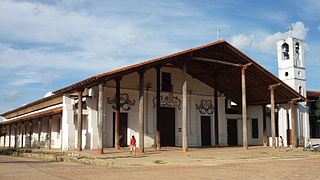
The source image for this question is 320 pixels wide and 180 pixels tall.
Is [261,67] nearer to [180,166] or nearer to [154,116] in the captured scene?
[154,116]

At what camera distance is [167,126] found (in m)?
25.2

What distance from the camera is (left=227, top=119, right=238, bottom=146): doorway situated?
2933 centimetres

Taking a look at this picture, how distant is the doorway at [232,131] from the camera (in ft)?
96.2

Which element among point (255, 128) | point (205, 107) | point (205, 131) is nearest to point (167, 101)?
point (205, 107)

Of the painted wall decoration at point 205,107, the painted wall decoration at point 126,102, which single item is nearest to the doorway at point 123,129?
the painted wall decoration at point 126,102

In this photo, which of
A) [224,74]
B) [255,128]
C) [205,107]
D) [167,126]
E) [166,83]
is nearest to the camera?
[167,126]

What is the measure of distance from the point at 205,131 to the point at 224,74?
4707 mm

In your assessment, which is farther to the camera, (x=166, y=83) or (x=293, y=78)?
(x=293, y=78)

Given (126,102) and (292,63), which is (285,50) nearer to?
(292,63)

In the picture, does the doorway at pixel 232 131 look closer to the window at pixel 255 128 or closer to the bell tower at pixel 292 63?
the window at pixel 255 128

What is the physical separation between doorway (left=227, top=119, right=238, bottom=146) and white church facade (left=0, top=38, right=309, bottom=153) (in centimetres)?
8

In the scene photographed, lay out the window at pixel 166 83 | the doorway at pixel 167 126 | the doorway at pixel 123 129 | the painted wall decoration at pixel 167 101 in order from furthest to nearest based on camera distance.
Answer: the window at pixel 166 83 < the painted wall decoration at pixel 167 101 < the doorway at pixel 167 126 < the doorway at pixel 123 129

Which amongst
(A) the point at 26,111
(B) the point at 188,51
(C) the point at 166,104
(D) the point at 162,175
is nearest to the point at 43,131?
(A) the point at 26,111

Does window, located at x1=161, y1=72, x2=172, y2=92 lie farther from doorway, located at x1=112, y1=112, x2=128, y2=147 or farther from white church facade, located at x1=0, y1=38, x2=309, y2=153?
doorway, located at x1=112, y1=112, x2=128, y2=147
